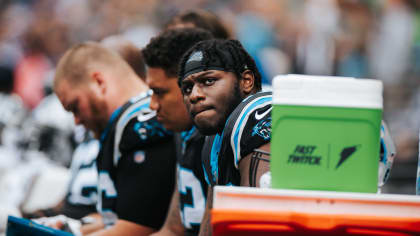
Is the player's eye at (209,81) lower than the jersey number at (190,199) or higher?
higher

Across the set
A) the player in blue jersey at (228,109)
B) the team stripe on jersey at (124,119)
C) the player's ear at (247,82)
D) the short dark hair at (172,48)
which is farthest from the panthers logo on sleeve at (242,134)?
the team stripe on jersey at (124,119)

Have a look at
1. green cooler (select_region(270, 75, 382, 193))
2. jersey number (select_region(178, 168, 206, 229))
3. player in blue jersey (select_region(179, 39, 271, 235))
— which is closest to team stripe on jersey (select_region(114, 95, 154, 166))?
jersey number (select_region(178, 168, 206, 229))

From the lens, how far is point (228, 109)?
2.17 meters

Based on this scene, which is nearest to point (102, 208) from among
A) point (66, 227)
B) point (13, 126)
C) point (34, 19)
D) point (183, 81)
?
point (66, 227)

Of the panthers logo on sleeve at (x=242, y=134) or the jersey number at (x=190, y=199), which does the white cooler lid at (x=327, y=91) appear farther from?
the jersey number at (x=190, y=199)

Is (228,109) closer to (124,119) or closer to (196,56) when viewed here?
(196,56)

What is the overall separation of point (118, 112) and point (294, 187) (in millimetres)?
1812

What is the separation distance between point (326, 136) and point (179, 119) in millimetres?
1222

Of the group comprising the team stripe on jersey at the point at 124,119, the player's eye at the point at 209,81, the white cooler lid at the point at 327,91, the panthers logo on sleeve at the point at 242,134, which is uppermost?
the white cooler lid at the point at 327,91

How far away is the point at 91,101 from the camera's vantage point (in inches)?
136

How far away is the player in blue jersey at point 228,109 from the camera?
199cm

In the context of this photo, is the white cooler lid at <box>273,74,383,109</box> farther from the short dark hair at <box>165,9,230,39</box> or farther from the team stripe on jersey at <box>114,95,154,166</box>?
Result: the short dark hair at <box>165,9,230,39</box>

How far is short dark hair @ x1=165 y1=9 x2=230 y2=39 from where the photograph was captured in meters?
3.68

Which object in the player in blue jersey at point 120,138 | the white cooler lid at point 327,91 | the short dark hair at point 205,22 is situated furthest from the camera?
the short dark hair at point 205,22
